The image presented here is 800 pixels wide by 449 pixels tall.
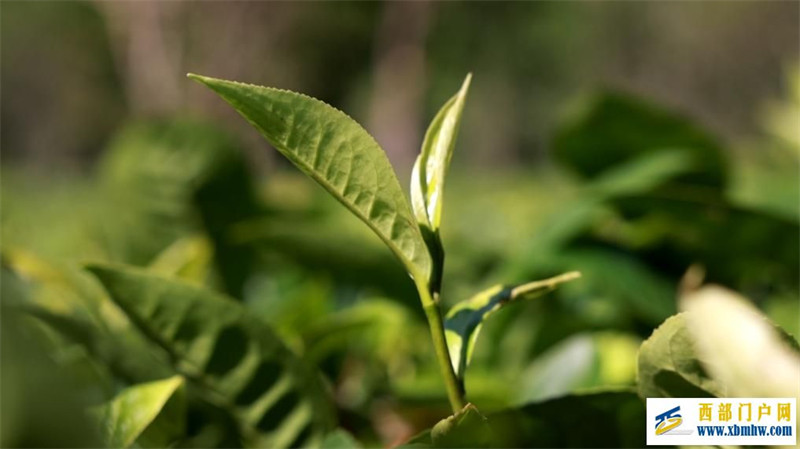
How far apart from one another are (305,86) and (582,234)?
44.7ft

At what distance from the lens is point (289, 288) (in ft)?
2.26

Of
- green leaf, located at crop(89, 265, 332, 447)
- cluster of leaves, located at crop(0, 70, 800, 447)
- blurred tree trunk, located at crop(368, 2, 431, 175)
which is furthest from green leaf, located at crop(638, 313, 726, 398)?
blurred tree trunk, located at crop(368, 2, 431, 175)

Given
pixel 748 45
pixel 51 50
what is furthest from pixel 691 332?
pixel 51 50

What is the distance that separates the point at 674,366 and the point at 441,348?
0.07m

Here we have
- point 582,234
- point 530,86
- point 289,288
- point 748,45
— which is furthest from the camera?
point 530,86

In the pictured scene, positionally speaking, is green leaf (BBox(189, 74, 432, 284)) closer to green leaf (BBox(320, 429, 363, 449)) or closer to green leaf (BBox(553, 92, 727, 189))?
green leaf (BBox(320, 429, 363, 449))

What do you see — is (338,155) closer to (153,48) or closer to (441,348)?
(441,348)

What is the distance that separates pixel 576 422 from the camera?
29 centimetres

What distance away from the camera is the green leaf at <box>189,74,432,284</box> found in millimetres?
225

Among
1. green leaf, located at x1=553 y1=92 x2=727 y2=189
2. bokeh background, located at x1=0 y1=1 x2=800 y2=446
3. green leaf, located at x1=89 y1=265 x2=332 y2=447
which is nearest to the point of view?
green leaf, located at x1=89 y1=265 x2=332 y2=447

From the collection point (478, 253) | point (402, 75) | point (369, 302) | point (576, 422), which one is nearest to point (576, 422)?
point (576, 422)

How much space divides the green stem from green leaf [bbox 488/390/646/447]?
0.16ft

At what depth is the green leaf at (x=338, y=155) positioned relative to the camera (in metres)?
0.22

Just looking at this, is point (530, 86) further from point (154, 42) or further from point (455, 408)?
point (455, 408)
